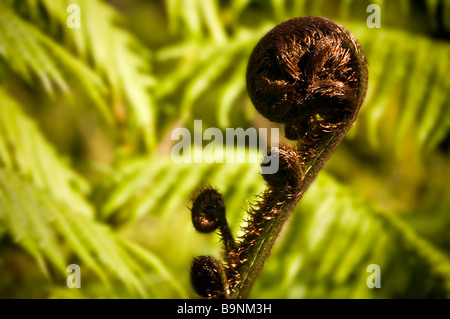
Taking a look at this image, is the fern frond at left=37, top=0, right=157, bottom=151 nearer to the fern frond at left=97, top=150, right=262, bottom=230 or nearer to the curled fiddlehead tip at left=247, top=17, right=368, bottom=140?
the fern frond at left=97, top=150, right=262, bottom=230

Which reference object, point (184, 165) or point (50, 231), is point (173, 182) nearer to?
point (184, 165)

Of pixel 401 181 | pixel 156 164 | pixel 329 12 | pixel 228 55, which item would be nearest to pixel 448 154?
pixel 401 181

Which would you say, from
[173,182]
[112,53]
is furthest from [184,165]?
[112,53]

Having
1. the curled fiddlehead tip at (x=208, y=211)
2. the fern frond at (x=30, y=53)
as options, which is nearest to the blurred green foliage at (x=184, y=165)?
the fern frond at (x=30, y=53)

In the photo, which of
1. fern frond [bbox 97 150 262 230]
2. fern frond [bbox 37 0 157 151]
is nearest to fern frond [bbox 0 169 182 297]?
fern frond [bbox 97 150 262 230]

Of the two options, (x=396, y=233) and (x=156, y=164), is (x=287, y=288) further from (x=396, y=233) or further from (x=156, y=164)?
(x=156, y=164)

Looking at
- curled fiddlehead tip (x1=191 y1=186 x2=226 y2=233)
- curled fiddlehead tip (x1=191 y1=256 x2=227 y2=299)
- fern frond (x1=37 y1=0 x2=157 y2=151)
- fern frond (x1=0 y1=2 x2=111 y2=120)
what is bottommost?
curled fiddlehead tip (x1=191 y1=256 x2=227 y2=299)

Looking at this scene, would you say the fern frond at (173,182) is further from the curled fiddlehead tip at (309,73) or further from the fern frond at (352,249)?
the curled fiddlehead tip at (309,73)
